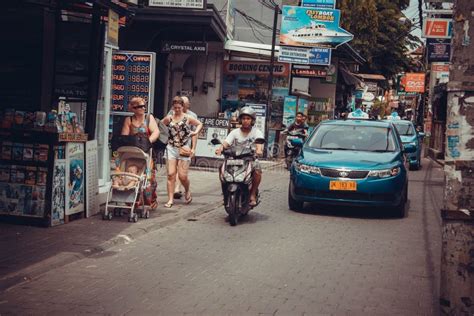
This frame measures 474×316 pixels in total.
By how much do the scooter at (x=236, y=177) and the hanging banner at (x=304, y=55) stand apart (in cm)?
1225

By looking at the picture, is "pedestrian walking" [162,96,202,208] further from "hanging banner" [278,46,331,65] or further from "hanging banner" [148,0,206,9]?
"hanging banner" [278,46,331,65]

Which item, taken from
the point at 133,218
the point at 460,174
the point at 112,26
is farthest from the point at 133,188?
the point at 460,174

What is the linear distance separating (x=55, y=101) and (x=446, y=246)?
723cm

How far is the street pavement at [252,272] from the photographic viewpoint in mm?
5871

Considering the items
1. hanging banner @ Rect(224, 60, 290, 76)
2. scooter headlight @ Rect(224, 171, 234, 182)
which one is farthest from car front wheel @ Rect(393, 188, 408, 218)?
hanging banner @ Rect(224, 60, 290, 76)

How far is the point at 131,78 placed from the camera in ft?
46.0

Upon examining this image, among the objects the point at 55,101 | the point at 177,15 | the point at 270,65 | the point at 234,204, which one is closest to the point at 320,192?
the point at 234,204

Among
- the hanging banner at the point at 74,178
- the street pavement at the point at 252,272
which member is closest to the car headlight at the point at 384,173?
the street pavement at the point at 252,272

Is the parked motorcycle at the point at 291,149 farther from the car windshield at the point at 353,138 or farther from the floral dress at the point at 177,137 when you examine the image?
the floral dress at the point at 177,137

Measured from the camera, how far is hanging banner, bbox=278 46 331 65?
888 inches

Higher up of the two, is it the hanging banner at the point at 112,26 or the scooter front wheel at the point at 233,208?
the hanging banner at the point at 112,26

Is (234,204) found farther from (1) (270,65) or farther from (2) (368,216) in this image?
(1) (270,65)

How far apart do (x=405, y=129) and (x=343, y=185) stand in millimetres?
12775

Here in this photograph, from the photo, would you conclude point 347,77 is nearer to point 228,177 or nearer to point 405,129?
point 405,129
